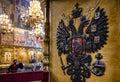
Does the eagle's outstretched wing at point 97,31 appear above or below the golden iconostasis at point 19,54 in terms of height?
above

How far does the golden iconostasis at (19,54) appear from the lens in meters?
15.0

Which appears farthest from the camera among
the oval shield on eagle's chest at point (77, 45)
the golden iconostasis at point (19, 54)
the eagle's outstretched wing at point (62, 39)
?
the golden iconostasis at point (19, 54)

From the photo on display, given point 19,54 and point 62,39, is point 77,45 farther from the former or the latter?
point 19,54

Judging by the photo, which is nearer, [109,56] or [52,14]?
[109,56]

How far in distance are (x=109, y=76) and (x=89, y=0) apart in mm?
1381

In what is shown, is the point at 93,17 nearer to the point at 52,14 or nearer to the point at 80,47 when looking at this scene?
the point at 80,47

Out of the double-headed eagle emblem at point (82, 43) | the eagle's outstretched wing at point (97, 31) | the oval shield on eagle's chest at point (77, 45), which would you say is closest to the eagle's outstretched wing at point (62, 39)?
the double-headed eagle emblem at point (82, 43)

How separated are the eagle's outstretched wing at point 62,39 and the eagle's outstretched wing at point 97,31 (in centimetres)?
52

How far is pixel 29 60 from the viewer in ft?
58.6

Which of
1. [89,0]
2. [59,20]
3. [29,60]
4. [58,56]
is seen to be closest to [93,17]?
[89,0]

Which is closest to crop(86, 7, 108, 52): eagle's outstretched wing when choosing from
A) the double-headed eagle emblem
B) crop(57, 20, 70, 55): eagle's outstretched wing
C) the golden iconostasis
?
the double-headed eagle emblem

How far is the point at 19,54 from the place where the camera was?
1648 centimetres

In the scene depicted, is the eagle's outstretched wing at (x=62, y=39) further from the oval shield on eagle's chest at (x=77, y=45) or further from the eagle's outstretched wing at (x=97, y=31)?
the eagle's outstretched wing at (x=97, y=31)

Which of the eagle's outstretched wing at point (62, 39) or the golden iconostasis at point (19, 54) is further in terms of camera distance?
the golden iconostasis at point (19, 54)
